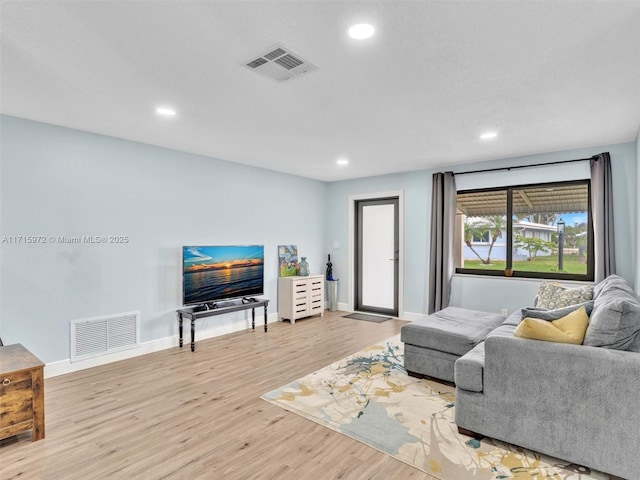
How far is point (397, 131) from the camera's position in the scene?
12.3ft

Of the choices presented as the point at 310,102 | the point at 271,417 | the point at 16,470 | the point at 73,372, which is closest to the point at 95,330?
the point at 73,372

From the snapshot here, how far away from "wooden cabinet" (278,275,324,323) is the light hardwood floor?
1.69m

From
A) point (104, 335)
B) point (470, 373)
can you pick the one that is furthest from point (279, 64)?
point (104, 335)

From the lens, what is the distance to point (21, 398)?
2.41 m

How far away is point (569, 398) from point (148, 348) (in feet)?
13.6

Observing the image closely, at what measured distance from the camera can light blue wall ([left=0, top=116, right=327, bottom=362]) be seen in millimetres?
3367

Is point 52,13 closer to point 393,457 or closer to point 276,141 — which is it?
point 276,141

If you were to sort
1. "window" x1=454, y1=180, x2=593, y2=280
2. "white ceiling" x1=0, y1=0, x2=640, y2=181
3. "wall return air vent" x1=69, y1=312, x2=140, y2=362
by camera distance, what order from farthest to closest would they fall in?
"window" x1=454, y1=180, x2=593, y2=280
"wall return air vent" x1=69, y1=312, x2=140, y2=362
"white ceiling" x1=0, y1=0, x2=640, y2=181

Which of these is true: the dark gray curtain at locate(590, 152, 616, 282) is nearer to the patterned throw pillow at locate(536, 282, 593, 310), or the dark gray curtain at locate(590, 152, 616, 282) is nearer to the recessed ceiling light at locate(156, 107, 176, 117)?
the patterned throw pillow at locate(536, 282, 593, 310)

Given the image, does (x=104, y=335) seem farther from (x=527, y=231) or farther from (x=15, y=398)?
(x=527, y=231)

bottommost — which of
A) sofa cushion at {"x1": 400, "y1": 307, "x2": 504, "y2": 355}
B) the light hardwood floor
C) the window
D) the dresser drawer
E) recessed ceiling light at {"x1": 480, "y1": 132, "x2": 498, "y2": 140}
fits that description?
the light hardwood floor

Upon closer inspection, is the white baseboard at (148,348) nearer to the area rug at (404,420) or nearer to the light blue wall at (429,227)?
the area rug at (404,420)

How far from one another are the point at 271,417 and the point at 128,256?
261 cm

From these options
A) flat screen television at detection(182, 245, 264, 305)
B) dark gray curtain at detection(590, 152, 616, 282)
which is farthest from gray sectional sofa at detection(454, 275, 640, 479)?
flat screen television at detection(182, 245, 264, 305)
